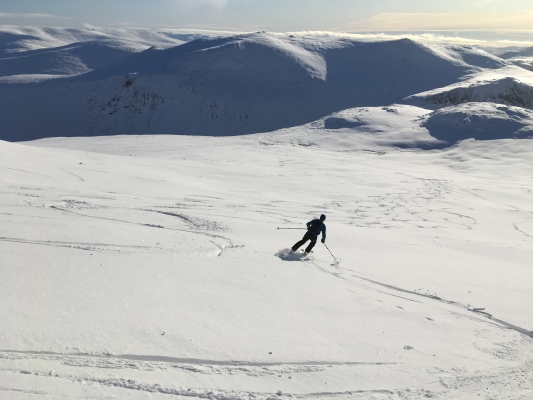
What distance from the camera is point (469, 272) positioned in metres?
10.8

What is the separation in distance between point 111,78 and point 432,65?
60.0 metres

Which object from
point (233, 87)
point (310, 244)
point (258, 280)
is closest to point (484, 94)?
point (233, 87)

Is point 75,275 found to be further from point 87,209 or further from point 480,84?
point 480,84

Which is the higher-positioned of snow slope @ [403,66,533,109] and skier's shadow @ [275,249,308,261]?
snow slope @ [403,66,533,109]

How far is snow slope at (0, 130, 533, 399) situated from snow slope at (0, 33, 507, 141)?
5347cm

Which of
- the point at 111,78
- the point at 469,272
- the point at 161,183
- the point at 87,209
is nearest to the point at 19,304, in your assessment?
the point at 87,209

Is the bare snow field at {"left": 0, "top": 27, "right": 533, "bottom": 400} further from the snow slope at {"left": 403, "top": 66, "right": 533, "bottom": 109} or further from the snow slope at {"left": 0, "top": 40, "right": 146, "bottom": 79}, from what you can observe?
the snow slope at {"left": 0, "top": 40, "right": 146, "bottom": 79}

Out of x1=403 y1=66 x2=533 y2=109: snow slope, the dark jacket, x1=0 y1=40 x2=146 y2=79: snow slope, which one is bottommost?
the dark jacket

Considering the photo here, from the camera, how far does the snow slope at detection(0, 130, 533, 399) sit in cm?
583

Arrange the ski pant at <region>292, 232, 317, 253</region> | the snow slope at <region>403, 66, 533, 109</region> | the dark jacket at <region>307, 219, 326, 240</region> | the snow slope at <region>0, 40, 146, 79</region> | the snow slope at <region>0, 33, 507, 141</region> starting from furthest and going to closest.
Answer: the snow slope at <region>0, 40, 146, 79</region> < the snow slope at <region>0, 33, 507, 141</region> < the snow slope at <region>403, 66, 533, 109</region> < the dark jacket at <region>307, 219, 326, 240</region> < the ski pant at <region>292, 232, 317, 253</region>

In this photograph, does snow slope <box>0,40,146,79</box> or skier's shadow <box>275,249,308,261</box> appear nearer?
skier's shadow <box>275,249,308,261</box>

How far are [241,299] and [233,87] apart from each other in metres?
73.9

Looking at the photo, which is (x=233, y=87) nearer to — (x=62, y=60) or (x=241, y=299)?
(x=241, y=299)

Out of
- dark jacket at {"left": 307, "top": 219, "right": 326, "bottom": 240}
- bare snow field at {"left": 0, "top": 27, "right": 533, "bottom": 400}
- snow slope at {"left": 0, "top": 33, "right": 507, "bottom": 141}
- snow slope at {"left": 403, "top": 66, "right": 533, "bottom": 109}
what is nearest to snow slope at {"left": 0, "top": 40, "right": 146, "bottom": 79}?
snow slope at {"left": 0, "top": 33, "right": 507, "bottom": 141}
